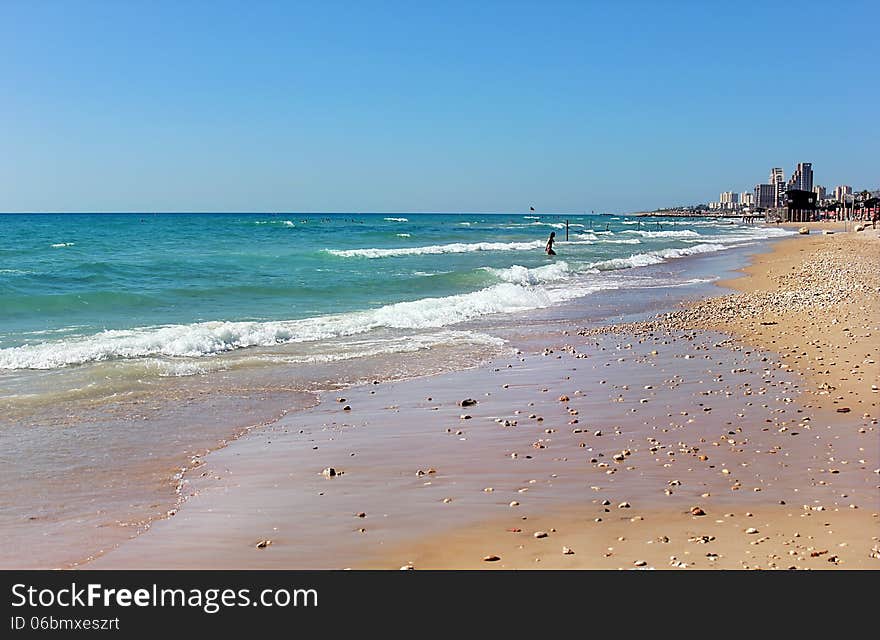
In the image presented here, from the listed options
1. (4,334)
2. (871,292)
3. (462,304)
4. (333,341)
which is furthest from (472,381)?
(871,292)

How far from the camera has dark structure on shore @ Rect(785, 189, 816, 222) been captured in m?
105

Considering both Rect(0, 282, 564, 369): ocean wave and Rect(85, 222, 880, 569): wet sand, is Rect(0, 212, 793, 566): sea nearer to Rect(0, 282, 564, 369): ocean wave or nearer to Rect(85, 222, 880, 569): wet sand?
Rect(0, 282, 564, 369): ocean wave

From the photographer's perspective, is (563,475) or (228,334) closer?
(563,475)

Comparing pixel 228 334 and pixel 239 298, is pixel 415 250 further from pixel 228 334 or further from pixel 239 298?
pixel 228 334

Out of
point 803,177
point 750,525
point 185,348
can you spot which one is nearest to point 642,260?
point 185,348

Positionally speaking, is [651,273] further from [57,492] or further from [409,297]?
[57,492]

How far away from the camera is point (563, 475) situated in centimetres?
634

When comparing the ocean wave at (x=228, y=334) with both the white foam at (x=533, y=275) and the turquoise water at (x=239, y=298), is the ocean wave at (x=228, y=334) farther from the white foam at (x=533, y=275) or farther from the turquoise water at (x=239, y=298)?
the white foam at (x=533, y=275)

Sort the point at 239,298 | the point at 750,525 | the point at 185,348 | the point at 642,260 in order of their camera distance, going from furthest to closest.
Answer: the point at 642,260 → the point at 239,298 → the point at 185,348 → the point at 750,525

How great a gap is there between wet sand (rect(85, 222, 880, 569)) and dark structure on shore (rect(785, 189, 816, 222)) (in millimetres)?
104253

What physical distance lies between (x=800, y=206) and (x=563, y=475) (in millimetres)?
113209

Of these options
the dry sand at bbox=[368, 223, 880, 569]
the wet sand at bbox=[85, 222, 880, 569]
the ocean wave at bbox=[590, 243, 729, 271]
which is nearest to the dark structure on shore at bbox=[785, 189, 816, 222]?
the ocean wave at bbox=[590, 243, 729, 271]

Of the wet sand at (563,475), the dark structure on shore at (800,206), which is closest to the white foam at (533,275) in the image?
the wet sand at (563,475)
